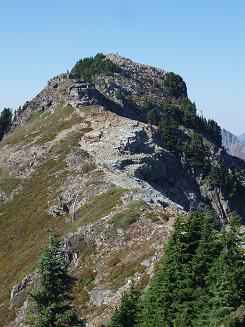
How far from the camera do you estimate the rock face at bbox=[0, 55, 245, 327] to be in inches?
1873

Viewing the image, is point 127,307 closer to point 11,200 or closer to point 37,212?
point 37,212

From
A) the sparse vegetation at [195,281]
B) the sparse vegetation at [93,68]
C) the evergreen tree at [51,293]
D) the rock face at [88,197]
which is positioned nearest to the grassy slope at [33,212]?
the rock face at [88,197]

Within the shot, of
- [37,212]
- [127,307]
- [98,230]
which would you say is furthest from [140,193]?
[127,307]

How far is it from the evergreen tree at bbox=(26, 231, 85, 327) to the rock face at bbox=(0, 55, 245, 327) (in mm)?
10929

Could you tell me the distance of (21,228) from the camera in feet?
227

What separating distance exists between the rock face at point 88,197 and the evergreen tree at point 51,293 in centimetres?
1093

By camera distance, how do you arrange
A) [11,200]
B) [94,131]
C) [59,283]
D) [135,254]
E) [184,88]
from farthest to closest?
[184,88], [94,131], [11,200], [135,254], [59,283]

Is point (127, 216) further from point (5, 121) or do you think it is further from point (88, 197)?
point (5, 121)

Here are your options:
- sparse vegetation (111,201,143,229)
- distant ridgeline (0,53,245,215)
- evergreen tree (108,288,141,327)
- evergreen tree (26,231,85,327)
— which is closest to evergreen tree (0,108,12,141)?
distant ridgeline (0,53,245,215)

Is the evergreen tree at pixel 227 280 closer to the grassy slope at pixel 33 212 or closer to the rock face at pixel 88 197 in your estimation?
the rock face at pixel 88 197

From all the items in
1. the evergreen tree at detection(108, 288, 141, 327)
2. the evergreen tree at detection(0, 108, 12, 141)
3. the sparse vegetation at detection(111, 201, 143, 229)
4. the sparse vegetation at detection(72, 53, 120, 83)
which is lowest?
the evergreen tree at detection(108, 288, 141, 327)

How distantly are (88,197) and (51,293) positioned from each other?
35458 mm

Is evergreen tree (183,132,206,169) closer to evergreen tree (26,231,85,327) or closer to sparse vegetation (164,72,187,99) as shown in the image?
sparse vegetation (164,72,187,99)

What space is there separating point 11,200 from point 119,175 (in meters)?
19.3
